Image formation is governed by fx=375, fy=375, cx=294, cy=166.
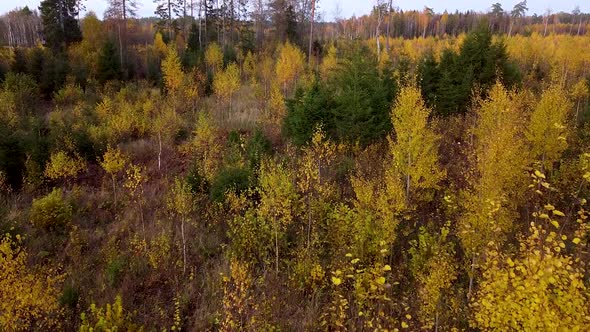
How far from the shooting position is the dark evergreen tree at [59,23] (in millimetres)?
38906

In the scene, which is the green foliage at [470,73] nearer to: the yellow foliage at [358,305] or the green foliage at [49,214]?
the yellow foliage at [358,305]

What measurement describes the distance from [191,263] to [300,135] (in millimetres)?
9199

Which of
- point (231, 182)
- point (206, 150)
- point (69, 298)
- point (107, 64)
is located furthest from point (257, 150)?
point (107, 64)

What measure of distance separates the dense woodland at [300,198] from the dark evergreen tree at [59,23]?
182 inches

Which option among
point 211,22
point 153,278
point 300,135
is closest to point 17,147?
point 153,278

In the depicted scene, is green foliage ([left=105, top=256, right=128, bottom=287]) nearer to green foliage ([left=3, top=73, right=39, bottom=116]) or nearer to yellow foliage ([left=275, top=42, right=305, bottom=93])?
green foliage ([left=3, top=73, right=39, bottom=116])

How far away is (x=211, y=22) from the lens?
157 ft

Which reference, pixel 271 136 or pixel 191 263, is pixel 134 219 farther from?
pixel 271 136

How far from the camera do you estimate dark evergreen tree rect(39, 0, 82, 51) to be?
3891cm

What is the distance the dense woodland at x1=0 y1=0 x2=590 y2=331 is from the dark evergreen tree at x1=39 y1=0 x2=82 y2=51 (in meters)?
4.64

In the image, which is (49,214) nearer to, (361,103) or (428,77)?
(361,103)

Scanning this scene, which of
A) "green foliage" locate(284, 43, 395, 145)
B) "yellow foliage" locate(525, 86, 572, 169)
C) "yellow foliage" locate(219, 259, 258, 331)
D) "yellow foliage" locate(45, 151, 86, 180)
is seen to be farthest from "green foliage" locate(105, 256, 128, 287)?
"yellow foliage" locate(525, 86, 572, 169)

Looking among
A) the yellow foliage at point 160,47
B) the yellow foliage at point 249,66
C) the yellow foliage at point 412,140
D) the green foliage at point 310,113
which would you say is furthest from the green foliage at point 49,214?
the yellow foliage at point 160,47

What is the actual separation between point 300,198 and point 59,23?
1556 inches
